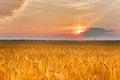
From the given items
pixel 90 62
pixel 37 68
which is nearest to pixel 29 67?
pixel 37 68

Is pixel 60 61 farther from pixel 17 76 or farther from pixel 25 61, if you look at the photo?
pixel 17 76

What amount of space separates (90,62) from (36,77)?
1.51m

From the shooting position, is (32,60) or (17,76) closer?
(17,76)

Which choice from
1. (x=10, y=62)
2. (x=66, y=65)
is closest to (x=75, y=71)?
(x=66, y=65)

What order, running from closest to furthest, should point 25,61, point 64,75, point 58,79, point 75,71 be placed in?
point 58,79 < point 64,75 < point 75,71 < point 25,61

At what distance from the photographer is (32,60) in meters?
5.64

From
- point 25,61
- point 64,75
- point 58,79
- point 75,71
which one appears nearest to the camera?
point 58,79

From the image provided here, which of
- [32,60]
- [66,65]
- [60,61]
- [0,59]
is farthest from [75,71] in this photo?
[0,59]

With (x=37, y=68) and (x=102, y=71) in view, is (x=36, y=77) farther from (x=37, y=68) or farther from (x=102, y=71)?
(x=102, y=71)

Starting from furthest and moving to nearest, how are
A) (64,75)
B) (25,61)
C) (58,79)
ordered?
(25,61), (64,75), (58,79)

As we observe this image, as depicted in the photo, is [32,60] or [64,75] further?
[32,60]

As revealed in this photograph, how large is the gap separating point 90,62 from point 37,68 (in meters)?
1.32

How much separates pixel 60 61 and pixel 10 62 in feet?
3.53

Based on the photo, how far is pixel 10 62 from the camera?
5.57m
